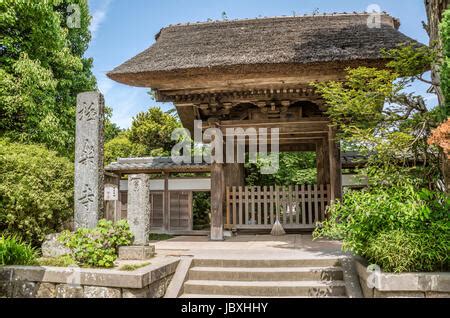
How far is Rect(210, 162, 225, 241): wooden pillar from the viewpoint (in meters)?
8.38

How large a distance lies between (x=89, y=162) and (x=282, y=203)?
217 inches

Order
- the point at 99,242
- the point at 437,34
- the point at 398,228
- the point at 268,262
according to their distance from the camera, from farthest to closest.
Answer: the point at 437,34
the point at 268,262
the point at 99,242
the point at 398,228

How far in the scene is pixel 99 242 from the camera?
5.02 m

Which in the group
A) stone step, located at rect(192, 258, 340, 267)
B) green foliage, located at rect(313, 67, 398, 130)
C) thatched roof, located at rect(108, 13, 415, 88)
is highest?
thatched roof, located at rect(108, 13, 415, 88)

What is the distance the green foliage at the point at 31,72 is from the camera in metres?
11.2

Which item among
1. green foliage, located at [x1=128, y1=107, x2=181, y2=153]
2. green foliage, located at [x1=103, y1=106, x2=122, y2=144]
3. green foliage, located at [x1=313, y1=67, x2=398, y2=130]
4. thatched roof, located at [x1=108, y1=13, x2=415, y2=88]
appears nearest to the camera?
green foliage, located at [x1=313, y1=67, x2=398, y2=130]

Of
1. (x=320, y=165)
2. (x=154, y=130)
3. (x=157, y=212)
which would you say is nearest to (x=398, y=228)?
(x=320, y=165)

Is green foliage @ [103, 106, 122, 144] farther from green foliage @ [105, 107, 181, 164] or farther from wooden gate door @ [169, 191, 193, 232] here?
wooden gate door @ [169, 191, 193, 232]

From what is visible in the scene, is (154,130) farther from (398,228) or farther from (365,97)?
(398,228)

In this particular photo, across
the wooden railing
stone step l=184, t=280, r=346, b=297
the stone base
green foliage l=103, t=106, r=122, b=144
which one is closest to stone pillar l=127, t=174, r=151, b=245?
the stone base

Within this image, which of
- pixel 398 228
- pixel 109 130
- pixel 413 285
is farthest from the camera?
pixel 109 130

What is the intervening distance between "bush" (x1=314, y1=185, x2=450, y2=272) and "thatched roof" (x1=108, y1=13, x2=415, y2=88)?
130 inches
